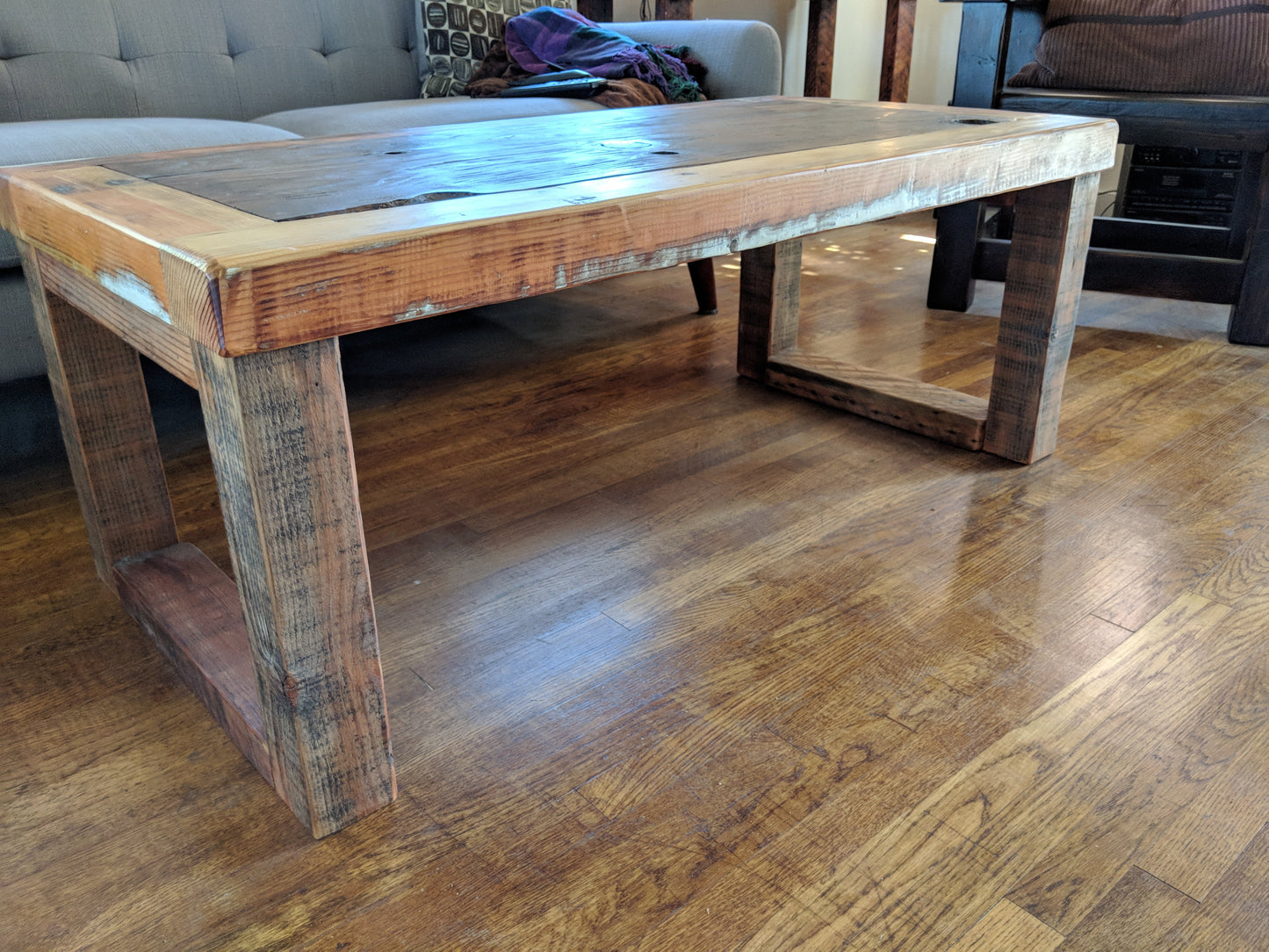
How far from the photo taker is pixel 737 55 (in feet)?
6.53

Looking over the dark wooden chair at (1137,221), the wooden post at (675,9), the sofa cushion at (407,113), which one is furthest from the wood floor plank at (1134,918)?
the wooden post at (675,9)

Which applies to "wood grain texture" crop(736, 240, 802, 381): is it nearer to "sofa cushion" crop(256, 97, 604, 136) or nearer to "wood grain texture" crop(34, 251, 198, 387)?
"sofa cushion" crop(256, 97, 604, 136)

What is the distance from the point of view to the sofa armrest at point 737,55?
1.98 metres

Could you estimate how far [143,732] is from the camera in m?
0.81

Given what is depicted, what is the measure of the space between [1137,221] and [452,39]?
1527 millimetres

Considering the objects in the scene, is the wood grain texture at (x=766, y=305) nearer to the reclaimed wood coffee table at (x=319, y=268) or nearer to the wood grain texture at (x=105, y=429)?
the reclaimed wood coffee table at (x=319, y=268)

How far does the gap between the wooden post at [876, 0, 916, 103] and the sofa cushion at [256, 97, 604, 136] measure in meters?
1.45

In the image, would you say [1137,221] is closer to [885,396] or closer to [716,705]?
[885,396]

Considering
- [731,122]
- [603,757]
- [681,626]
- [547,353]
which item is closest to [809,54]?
[547,353]

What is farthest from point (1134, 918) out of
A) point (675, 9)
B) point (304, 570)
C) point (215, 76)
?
point (675, 9)

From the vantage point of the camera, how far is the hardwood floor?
2.15 ft

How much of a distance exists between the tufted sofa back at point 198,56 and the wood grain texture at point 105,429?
951mm

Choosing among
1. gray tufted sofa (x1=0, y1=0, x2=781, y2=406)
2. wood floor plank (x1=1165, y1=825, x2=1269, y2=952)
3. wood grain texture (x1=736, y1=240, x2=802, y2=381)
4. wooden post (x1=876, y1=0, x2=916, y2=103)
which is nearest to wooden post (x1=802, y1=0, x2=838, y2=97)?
wooden post (x1=876, y1=0, x2=916, y2=103)

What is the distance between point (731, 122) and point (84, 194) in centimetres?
72
